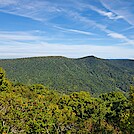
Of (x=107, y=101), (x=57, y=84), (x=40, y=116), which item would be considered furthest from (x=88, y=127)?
(x=57, y=84)

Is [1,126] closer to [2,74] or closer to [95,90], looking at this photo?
[2,74]

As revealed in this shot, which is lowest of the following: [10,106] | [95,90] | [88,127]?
[95,90]

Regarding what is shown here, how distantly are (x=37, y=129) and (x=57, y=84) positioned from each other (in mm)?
144022

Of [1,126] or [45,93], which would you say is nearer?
[1,126]

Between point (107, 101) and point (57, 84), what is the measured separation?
12500cm

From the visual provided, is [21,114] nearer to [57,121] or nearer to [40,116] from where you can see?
[40,116]

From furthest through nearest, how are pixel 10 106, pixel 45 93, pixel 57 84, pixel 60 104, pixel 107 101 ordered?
pixel 57 84
pixel 45 93
pixel 107 101
pixel 60 104
pixel 10 106

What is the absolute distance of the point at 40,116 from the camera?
33531 millimetres

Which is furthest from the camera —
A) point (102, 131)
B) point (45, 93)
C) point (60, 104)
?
point (45, 93)

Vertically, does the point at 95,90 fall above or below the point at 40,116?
below

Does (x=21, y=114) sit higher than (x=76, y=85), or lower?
higher

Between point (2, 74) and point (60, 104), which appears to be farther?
point (2, 74)

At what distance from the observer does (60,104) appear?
1865 inches

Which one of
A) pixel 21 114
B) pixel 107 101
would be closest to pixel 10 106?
pixel 21 114
